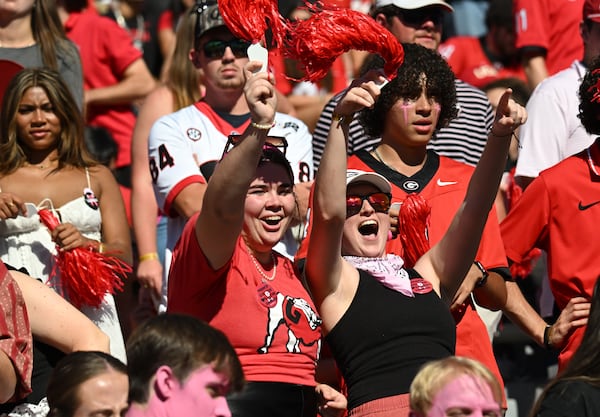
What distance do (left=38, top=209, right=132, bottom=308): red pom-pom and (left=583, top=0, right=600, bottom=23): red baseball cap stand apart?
2.52m

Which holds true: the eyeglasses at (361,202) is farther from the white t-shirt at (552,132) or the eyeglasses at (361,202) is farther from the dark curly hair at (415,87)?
the white t-shirt at (552,132)

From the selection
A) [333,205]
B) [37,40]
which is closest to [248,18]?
[333,205]

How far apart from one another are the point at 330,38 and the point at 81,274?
1.81 meters

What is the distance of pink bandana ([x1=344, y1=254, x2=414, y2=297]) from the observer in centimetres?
466

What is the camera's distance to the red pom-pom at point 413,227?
5.05 m

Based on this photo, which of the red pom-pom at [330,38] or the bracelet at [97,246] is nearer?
the red pom-pom at [330,38]

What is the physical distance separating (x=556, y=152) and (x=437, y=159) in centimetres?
94

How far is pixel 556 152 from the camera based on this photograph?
615 centimetres

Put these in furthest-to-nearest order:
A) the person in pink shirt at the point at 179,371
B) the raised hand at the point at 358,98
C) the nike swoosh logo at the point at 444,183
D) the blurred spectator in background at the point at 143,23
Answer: the blurred spectator in background at the point at 143,23, the nike swoosh logo at the point at 444,183, the raised hand at the point at 358,98, the person in pink shirt at the point at 179,371

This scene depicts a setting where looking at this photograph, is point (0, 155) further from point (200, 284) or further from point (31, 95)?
point (200, 284)

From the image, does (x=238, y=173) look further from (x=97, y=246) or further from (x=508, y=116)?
(x=97, y=246)

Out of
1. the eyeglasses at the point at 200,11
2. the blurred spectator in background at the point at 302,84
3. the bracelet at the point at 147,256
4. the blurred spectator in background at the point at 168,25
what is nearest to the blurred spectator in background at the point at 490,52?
the blurred spectator in background at the point at 302,84

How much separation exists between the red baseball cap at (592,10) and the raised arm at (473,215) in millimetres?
1738

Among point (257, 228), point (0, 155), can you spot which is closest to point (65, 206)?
point (0, 155)
